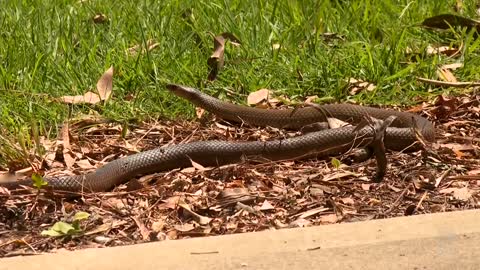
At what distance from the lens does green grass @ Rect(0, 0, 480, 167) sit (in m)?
5.34

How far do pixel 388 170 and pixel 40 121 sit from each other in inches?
69.1

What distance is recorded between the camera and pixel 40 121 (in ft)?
16.6

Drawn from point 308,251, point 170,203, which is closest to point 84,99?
point 170,203

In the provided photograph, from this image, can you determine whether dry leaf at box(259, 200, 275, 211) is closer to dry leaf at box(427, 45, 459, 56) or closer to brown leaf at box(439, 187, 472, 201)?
brown leaf at box(439, 187, 472, 201)

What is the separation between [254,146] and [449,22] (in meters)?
2.00

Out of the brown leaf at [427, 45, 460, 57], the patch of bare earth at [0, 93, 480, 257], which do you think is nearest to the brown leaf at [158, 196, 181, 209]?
the patch of bare earth at [0, 93, 480, 257]

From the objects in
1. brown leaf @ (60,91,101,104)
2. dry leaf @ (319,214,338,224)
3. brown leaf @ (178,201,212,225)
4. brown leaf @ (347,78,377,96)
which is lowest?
brown leaf @ (347,78,377,96)

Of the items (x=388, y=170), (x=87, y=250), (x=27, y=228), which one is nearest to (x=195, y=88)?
(x=388, y=170)

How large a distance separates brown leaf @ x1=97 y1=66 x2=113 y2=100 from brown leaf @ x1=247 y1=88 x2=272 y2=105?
2.40ft

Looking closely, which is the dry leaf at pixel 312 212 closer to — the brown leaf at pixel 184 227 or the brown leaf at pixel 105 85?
the brown leaf at pixel 184 227

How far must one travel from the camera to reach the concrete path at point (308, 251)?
329 cm

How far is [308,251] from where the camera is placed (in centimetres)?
337

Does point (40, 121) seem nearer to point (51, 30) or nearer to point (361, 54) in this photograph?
point (51, 30)

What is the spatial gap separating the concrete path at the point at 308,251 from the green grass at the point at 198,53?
1.53 metres
